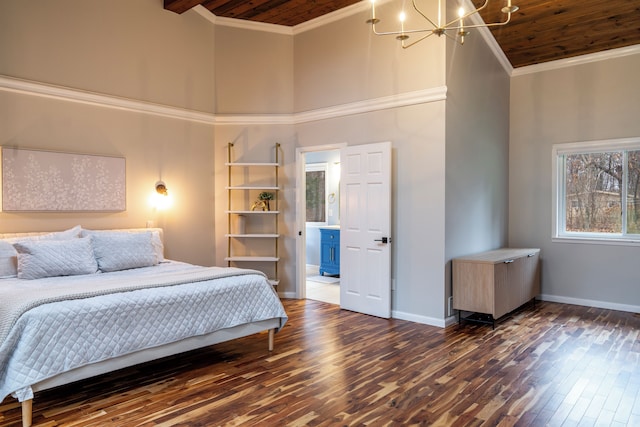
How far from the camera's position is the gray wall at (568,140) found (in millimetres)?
5324

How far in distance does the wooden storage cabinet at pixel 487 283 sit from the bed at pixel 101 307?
6.64 ft

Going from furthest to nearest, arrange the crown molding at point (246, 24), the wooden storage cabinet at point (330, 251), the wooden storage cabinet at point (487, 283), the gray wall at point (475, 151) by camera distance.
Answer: the wooden storage cabinet at point (330, 251) < the crown molding at point (246, 24) < the gray wall at point (475, 151) < the wooden storage cabinet at point (487, 283)

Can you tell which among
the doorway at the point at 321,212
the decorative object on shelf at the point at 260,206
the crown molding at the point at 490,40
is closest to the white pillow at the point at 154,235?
the decorative object on shelf at the point at 260,206

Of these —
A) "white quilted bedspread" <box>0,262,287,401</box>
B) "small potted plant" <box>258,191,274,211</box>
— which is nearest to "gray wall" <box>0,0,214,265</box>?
"small potted plant" <box>258,191,274,211</box>

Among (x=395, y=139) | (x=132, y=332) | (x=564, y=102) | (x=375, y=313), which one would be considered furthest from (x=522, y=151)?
(x=132, y=332)

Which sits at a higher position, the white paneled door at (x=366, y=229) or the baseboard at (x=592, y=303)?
the white paneled door at (x=366, y=229)

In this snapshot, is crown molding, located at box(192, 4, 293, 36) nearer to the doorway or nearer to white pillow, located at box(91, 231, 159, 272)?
the doorway

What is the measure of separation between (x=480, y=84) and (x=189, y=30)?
3.68 metres

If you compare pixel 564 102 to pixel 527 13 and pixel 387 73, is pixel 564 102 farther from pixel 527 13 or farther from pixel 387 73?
pixel 387 73

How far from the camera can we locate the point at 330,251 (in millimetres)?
7574

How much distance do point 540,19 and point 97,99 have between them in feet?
16.4

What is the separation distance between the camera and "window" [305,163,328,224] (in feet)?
27.2

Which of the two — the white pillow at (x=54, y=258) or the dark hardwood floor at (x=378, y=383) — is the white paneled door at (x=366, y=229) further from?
the white pillow at (x=54, y=258)

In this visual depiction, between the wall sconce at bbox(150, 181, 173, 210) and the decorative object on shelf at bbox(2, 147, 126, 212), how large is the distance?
0.37 meters
